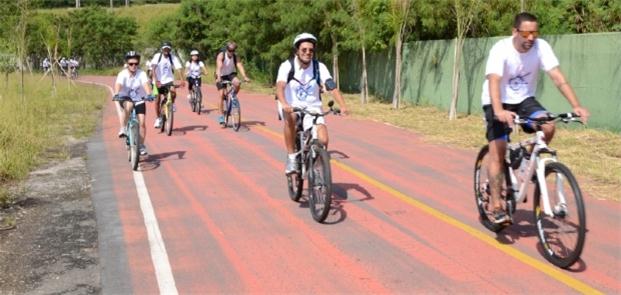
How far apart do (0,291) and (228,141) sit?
837cm

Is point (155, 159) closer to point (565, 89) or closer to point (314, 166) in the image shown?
point (314, 166)

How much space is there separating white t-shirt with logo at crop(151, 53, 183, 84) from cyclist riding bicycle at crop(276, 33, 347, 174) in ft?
25.2

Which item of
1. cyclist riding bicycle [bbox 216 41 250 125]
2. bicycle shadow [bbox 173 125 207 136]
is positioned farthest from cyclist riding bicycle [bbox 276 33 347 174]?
cyclist riding bicycle [bbox 216 41 250 125]

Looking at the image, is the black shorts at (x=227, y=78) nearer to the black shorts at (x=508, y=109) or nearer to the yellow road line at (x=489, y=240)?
the yellow road line at (x=489, y=240)

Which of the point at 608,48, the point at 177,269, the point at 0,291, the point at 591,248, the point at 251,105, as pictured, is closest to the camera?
the point at 0,291

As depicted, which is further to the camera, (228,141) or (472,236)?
(228,141)

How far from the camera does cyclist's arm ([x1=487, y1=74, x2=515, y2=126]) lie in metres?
5.58

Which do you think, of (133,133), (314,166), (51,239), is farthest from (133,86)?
(314,166)

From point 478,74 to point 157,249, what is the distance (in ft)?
44.3

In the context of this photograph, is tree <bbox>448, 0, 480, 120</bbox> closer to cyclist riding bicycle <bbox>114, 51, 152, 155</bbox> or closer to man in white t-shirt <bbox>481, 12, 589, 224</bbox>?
cyclist riding bicycle <bbox>114, 51, 152, 155</bbox>

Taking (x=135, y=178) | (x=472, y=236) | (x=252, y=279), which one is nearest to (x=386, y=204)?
(x=472, y=236)

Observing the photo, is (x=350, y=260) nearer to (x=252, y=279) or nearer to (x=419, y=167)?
(x=252, y=279)

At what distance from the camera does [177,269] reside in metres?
5.77

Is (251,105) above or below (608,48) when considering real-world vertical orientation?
below
